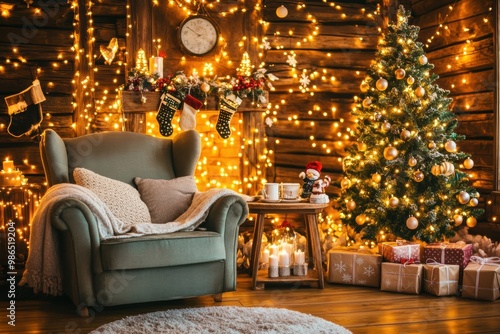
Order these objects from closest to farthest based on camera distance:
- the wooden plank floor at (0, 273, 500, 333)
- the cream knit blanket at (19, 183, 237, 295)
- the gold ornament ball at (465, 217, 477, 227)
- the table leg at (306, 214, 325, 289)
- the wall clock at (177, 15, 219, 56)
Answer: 1. the wooden plank floor at (0, 273, 500, 333)
2. the cream knit blanket at (19, 183, 237, 295)
3. the table leg at (306, 214, 325, 289)
4. the gold ornament ball at (465, 217, 477, 227)
5. the wall clock at (177, 15, 219, 56)

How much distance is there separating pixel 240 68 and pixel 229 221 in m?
1.89

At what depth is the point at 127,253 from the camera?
337 cm

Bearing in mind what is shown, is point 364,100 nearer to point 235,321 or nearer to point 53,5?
point 235,321

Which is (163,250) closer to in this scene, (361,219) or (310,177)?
(310,177)

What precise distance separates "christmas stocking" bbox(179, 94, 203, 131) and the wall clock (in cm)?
56

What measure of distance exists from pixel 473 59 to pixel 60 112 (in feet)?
11.8

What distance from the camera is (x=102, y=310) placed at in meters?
3.56

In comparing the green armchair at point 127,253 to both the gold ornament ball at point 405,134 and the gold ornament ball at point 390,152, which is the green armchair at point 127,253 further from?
the gold ornament ball at point 405,134

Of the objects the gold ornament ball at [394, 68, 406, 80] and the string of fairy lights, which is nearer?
the gold ornament ball at [394, 68, 406, 80]

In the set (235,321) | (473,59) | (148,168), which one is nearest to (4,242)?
(148,168)

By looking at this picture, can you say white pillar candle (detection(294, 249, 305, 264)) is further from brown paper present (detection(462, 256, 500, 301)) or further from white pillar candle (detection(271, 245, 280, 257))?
brown paper present (detection(462, 256, 500, 301))

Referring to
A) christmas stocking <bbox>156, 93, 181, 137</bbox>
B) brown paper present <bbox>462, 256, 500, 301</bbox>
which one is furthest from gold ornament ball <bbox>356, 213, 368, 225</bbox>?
christmas stocking <bbox>156, 93, 181, 137</bbox>

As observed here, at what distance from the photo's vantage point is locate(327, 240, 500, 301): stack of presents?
12.7 feet

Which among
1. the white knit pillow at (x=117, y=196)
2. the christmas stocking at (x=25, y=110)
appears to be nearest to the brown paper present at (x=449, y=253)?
the white knit pillow at (x=117, y=196)
